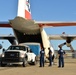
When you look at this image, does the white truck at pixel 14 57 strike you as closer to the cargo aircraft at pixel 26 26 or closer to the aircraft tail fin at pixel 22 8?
the cargo aircraft at pixel 26 26

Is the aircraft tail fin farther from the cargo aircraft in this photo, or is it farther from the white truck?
the white truck

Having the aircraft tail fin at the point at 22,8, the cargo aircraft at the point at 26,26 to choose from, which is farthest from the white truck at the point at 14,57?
the aircraft tail fin at the point at 22,8

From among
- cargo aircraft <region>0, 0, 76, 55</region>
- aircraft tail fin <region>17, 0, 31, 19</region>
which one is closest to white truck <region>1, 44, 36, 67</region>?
cargo aircraft <region>0, 0, 76, 55</region>

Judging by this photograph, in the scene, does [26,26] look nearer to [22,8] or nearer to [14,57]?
[22,8]

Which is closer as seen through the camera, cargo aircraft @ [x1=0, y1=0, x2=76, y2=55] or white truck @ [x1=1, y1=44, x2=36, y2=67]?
white truck @ [x1=1, y1=44, x2=36, y2=67]

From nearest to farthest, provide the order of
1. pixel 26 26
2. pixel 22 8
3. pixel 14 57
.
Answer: pixel 14 57
pixel 26 26
pixel 22 8

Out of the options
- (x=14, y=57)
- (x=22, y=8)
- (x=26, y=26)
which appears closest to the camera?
(x=14, y=57)

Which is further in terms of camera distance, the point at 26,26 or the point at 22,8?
the point at 22,8

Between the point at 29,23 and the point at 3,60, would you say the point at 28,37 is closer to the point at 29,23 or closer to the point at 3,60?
the point at 29,23

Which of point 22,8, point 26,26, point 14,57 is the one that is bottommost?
point 14,57

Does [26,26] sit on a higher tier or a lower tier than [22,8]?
lower

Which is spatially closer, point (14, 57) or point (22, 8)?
point (14, 57)

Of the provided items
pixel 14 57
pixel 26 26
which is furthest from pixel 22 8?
pixel 14 57

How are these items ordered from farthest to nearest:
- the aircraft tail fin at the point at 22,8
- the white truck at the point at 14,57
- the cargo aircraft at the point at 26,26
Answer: the aircraft tail fin at the point at 22,8 → the cargo aircraft at the point at 26,26 → the white truck at the point at 14,57
